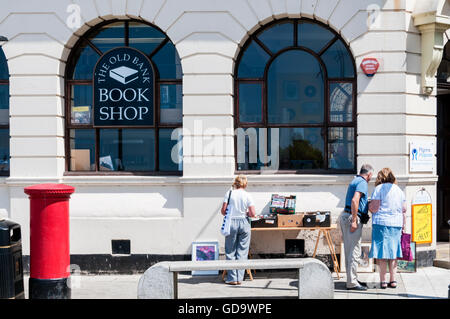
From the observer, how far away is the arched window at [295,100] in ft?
36.0

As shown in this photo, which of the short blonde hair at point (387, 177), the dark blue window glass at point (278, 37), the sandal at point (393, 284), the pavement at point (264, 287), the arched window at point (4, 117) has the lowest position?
the pavement at point (264, 287)

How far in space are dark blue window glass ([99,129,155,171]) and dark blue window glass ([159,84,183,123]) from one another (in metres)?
0.39

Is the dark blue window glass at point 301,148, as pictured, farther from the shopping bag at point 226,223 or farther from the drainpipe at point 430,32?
the drainpipe at point 430,32

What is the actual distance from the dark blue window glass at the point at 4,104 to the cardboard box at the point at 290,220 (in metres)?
5.21

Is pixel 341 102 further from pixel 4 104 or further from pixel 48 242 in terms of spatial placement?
pixel 4 104

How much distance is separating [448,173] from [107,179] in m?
6.67

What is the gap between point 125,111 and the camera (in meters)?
11.2

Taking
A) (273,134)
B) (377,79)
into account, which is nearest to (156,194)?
(273,134)

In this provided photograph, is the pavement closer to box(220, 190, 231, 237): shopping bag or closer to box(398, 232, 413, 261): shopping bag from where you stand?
box(398, 232, 413, 261): shopping bag

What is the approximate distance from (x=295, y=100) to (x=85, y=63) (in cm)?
379

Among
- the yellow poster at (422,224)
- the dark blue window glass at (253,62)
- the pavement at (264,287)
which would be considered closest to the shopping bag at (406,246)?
the pavement at (264,287)

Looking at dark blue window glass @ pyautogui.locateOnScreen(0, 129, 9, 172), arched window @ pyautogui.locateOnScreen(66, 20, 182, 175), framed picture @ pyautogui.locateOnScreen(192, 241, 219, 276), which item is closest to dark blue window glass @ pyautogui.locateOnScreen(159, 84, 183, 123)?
arched window @ pyautogui.locateOnScreen(66, 20, 182, 175)

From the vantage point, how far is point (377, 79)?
34.9 feet

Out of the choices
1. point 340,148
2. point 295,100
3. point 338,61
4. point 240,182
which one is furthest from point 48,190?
point 338,61
